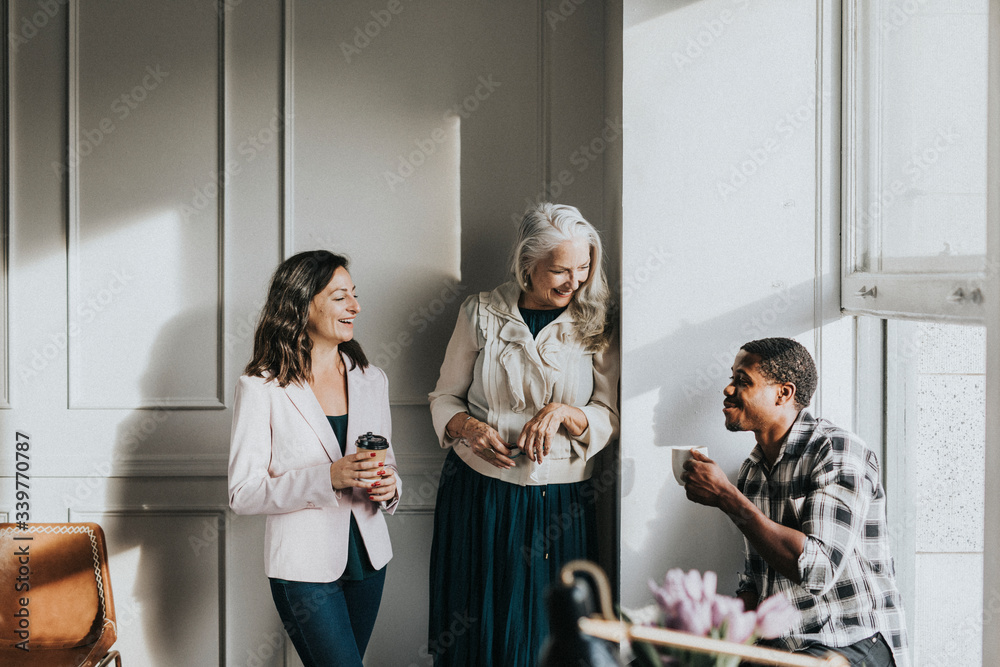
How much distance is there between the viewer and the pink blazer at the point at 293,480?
6.39ft

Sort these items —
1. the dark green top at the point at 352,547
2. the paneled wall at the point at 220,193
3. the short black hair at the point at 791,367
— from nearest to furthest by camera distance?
the short black hair at the point at 791,367 < the dark green top at the point at 352,547 < the paneled wall at the point at 220,193

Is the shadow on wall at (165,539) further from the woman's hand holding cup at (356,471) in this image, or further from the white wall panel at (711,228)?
the white wall panel at (711,228)

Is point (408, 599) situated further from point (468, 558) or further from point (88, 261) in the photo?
point (88, 261)

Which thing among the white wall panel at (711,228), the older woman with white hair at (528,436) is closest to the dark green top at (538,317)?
the older woman with white hair at (528,436)

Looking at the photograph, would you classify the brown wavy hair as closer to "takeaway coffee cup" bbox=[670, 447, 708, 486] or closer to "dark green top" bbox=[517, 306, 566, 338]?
"dark green top" bbox=[517, 306, 566, 338]

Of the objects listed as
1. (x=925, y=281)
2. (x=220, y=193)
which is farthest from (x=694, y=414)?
(x=220, y=193)

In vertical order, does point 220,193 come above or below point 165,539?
above

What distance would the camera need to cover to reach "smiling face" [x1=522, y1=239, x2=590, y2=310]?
206 cm

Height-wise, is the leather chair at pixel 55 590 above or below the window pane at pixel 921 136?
below

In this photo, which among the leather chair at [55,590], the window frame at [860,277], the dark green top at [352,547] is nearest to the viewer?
the window frame at [860,277]

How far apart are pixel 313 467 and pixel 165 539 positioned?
0.95m

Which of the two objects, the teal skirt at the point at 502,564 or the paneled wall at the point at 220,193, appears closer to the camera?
the teal skirt at the point at 502,564

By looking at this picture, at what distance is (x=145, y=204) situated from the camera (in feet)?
8.17

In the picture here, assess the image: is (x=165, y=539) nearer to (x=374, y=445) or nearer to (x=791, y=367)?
(x=374, y=445)
